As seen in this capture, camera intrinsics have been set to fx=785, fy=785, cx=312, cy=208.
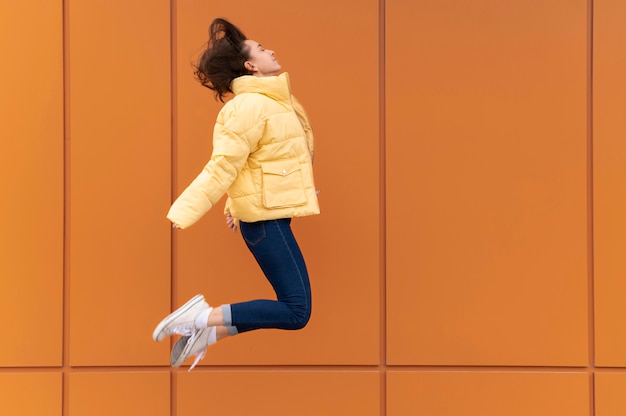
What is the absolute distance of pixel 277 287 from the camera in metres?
3.40

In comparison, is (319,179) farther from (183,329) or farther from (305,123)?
(183,329)

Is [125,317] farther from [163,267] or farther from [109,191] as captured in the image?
[109,191]

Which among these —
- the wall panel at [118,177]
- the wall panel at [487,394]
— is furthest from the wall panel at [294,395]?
the wall panel at [118,177]

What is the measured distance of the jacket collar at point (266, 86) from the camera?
344 cm

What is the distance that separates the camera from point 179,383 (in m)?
4.20

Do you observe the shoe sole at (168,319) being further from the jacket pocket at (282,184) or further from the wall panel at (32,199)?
the wall panel at (32,199)

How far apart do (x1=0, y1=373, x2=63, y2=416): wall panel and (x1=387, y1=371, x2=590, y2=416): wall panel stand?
178cm

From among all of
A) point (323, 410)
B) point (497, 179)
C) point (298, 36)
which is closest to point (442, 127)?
point (497, 179)

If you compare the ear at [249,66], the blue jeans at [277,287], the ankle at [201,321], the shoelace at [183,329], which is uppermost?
the ear at [249,66]

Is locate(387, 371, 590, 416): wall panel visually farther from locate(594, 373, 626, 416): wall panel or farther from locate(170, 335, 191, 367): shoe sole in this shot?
locate(170, 335, 191, 367): shoe sole

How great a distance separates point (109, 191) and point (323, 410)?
1632mm

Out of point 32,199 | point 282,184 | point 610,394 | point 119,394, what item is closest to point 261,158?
point 282,184

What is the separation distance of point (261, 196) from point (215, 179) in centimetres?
22

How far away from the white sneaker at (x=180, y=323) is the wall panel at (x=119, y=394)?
971 mm
